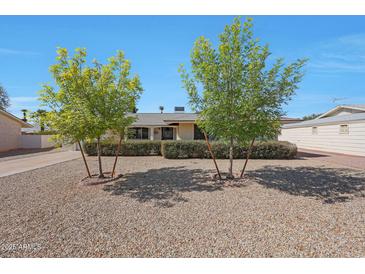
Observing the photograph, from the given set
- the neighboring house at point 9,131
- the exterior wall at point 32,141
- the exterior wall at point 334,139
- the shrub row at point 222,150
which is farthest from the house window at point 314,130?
the neighboring house at point 9,131

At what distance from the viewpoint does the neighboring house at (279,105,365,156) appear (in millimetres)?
12633

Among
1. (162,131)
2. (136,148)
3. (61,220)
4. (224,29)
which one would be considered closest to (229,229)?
(61,220)

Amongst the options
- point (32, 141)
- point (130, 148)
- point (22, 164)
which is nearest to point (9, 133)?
point (32, 141)

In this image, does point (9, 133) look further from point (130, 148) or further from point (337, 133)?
point (337, 133)

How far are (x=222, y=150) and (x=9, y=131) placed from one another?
21.6 meters

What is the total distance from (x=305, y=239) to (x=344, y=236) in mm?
680

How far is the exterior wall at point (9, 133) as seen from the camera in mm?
17700

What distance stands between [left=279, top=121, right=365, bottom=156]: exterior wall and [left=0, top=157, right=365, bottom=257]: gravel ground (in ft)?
28.8

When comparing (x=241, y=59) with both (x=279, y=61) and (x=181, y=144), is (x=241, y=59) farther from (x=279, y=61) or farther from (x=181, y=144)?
(x=181, y=144)

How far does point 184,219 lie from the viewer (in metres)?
3.56

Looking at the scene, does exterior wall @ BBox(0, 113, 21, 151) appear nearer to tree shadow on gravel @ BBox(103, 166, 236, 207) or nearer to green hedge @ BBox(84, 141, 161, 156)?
green hedge @ BBox(84, 141, 161, 156)

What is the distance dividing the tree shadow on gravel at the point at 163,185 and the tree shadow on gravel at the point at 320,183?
6.49 feet

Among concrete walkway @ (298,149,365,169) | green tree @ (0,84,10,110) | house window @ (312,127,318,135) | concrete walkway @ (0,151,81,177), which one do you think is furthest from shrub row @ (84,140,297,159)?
green tree @ (0,84,10,110)

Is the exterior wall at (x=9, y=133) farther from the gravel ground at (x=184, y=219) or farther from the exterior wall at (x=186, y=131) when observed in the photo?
the exterior wall at (x=186, y=131)
